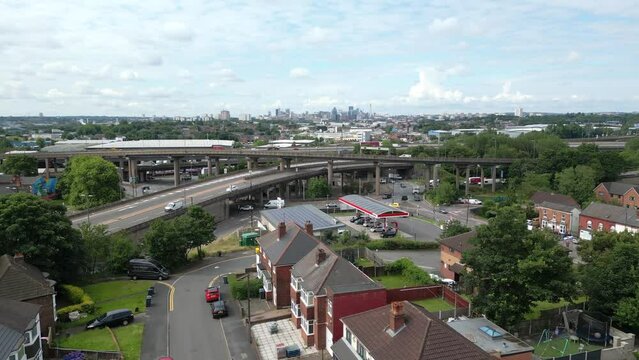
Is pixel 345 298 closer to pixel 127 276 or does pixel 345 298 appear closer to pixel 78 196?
pixel 127 276

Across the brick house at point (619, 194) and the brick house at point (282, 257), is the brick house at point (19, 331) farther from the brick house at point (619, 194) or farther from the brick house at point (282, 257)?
the brick house at point (619, 194)

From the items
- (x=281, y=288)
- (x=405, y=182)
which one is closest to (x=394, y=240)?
(x=281, y=288)

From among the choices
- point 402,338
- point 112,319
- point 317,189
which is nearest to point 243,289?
point 112,319

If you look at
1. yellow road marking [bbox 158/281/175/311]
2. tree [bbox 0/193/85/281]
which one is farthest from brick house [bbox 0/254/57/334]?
yellow road marking [bbox 158/281/175/311]

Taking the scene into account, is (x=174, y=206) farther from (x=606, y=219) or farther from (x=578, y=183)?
(x=578, y=183)

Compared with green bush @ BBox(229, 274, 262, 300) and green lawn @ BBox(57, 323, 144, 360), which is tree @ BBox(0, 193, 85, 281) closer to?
green lawn @ BBox(57, 323, 144, 360)

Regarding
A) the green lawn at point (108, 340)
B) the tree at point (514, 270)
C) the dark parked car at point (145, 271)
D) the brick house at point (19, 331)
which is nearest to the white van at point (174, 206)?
the dark parked car at point (145, 271)
